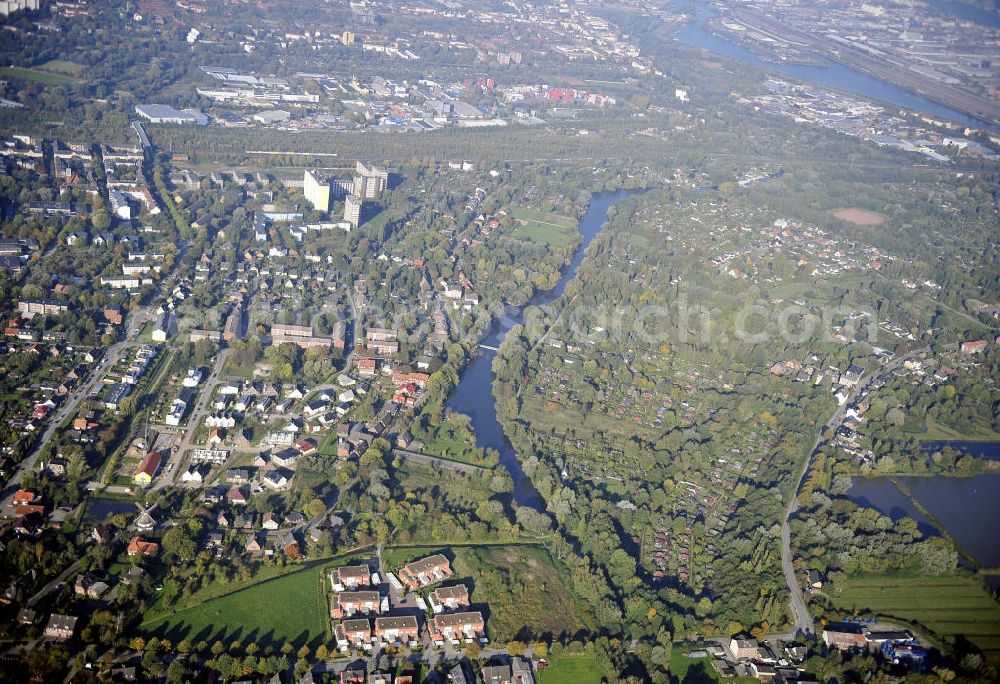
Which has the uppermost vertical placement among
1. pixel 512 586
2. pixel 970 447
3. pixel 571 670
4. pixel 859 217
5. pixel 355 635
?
pixel 859 217

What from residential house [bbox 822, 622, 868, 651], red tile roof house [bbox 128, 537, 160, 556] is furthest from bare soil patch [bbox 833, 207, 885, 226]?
red tile roof house [bbox 128, 537, 160, 556]

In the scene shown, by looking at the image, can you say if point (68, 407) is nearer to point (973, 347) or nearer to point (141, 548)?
point (141, 548)

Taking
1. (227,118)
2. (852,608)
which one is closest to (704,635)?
(852,608)

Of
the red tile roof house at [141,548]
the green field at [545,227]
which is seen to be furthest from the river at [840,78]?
the red tile roof house at [141,548]

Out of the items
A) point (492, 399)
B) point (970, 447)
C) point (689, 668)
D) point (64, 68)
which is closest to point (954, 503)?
point (970, 447)

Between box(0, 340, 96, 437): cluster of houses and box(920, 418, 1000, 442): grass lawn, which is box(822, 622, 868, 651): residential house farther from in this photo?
box(0, 340, 96, 437): cluster of houses
